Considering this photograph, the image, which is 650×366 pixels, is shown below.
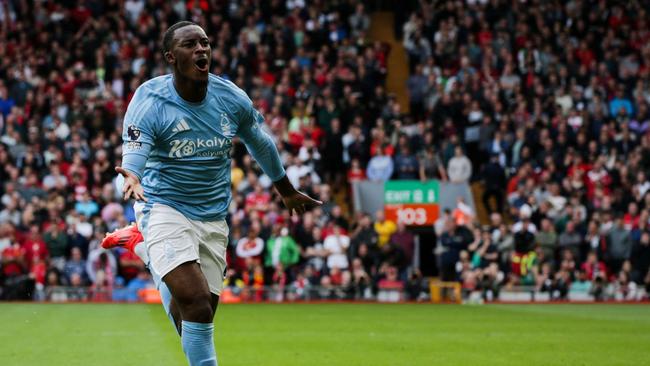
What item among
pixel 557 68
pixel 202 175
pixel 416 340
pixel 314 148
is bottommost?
A: pixel 416 340

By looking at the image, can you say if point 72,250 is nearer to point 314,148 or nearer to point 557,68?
point 314,148

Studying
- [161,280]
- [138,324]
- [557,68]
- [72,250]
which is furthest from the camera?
[557,68]

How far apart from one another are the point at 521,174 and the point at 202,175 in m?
18.9

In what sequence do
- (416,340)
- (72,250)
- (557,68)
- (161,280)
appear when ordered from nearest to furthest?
1. (161,280)
2. (416,340)
3. (72,250)
4. (557,68)

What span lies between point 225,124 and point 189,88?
1.21 ft

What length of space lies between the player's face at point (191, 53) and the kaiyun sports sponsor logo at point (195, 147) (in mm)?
432

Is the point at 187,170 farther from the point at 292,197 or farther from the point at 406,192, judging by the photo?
the point at 406,192

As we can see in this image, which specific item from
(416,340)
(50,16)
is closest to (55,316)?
(416,340)

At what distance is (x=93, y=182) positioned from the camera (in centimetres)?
2517

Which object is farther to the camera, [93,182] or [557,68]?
[557,68]

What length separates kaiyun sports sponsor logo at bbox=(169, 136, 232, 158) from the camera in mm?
8062

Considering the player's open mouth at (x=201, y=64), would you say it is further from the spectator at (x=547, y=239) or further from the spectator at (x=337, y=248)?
the spectator at (x=547, y=239)

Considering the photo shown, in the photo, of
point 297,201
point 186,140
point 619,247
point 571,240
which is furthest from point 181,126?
point 619,247

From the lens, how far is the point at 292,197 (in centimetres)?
898
